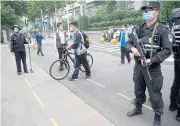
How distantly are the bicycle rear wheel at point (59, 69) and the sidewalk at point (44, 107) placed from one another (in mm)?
317

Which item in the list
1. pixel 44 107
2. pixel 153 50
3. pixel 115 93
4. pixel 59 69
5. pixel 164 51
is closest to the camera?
pixel 164 51

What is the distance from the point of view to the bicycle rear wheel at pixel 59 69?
7926 mm

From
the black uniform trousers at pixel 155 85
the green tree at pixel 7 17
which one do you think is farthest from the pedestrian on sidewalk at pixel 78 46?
the green tree at pixel 7 17

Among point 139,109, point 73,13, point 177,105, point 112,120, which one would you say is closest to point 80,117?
point 112,120

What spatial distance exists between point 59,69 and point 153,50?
470cm

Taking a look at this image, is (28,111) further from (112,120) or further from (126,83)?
(126,83)

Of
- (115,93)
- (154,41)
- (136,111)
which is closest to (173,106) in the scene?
(136,111)

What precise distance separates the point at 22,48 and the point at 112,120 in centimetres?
579

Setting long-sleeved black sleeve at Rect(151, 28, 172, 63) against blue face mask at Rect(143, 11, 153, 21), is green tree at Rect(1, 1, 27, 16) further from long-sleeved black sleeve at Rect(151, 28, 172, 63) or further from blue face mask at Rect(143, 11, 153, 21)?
long-sleeved black sleeve at Rect(151, 28, 172, 63)

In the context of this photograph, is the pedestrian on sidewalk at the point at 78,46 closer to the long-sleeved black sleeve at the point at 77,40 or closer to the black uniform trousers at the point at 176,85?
the long-sleeved black sleeve at the point at 77,40

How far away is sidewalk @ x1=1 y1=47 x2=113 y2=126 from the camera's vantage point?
455 cm

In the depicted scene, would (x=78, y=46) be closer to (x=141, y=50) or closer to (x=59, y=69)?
(x=59, y=69)

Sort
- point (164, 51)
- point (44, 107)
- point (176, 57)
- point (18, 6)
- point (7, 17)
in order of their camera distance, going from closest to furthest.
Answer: point (164, 51), point (176, 57), point (44, 107), point (7, 17), point (18, 6)

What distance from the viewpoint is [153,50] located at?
3.78 m
